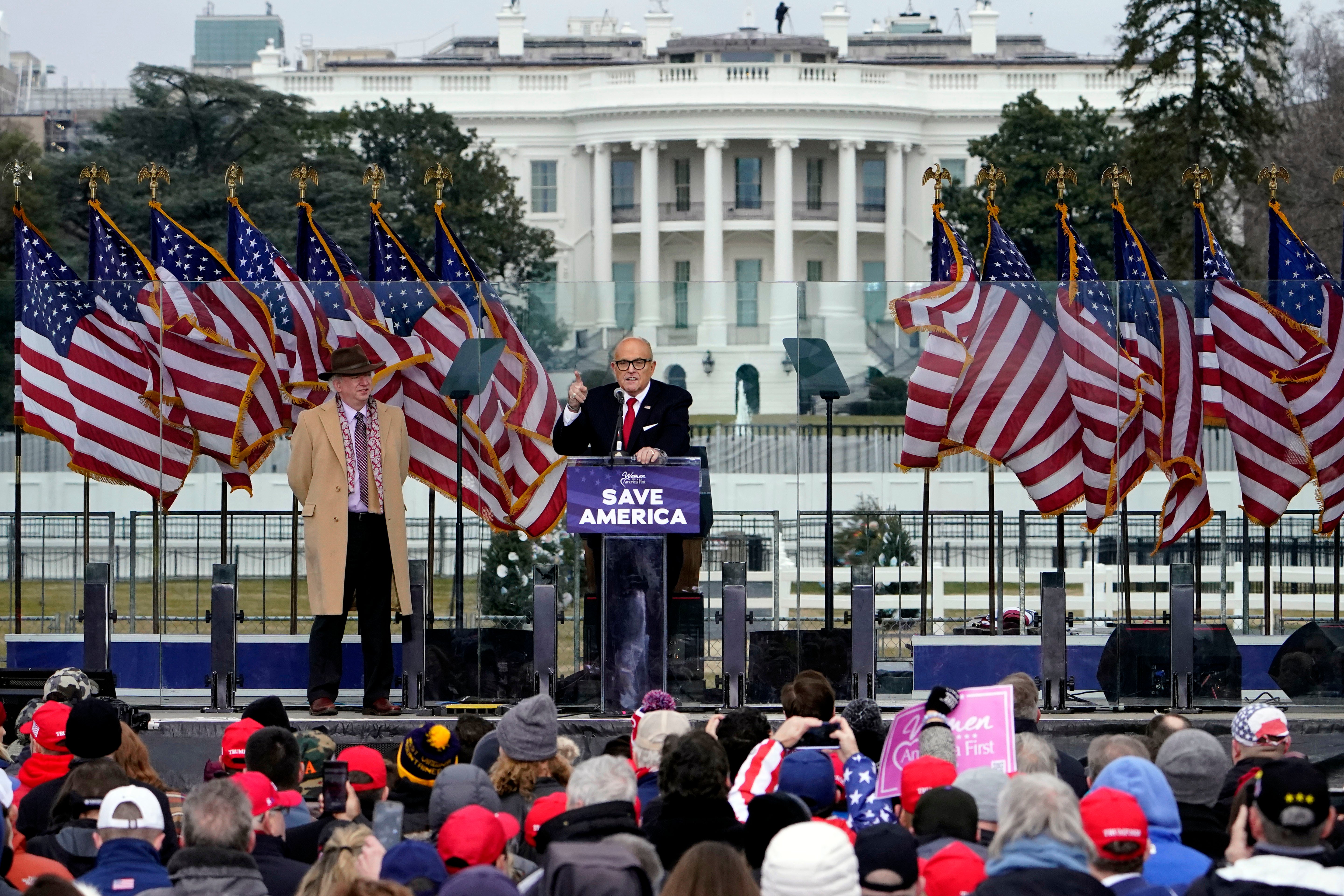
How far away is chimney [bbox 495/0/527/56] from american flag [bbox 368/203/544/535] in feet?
302

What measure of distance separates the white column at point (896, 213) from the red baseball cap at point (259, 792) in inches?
3186

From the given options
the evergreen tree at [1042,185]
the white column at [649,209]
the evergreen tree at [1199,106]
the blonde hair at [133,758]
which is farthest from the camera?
the white column at [649,209]

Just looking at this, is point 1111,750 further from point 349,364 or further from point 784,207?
point 784,207

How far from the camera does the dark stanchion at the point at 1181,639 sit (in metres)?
12.3

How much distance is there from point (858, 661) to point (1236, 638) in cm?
245

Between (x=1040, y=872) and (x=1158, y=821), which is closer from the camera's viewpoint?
(x=1040, y=872)

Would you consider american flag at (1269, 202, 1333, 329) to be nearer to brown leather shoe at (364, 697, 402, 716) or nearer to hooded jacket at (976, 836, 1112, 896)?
brown leather shoe at (364, 697, 402, 716)

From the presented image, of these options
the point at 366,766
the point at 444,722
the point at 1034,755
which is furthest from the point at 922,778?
the point at 444,722

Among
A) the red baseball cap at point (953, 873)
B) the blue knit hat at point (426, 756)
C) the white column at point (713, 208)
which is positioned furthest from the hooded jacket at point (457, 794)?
the white column at point (713, 208)

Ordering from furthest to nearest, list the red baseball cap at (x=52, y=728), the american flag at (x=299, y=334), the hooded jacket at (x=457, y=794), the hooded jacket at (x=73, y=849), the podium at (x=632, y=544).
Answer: the american flag at (x=299, y=334)
the podium at (x=632, y=544)
the red baseball cap at (x=52, y=728)
the hooded jacket at (x=457, y=794)
the hooded jacket at (x=73, y=849)

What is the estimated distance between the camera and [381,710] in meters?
12.3

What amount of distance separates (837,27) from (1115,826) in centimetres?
9978

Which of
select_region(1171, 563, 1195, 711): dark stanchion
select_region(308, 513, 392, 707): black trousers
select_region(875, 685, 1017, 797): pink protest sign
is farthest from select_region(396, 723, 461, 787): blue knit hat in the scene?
select_region(1171, 563, 1195, 711): dark stanchion

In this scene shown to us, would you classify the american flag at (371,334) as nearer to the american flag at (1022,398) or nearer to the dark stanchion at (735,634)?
the dark stanchion at (735,634)
